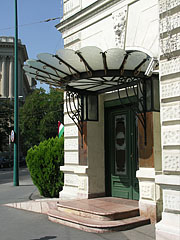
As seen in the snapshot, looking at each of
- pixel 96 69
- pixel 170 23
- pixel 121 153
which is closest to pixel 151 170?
pixel 121 153

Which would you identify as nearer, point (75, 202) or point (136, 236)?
point (136, 236)

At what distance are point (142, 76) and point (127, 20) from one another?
Result: 1673mm

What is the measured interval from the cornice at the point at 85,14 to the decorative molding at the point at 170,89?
3.47 m

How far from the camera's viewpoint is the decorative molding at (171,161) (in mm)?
5397

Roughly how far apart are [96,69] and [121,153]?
2686 millimetres

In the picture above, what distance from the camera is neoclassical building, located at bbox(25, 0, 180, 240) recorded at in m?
5.63

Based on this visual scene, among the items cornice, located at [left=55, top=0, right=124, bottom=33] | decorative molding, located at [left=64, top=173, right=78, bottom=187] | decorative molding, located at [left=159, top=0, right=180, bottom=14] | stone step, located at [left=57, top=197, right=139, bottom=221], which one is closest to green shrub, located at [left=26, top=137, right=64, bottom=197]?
decorative molding, located at [left=64, top=173, right=78, bottom=187]

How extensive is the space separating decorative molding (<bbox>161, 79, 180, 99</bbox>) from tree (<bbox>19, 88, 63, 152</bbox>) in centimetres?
3361

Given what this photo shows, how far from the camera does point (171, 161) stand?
549 centimetres

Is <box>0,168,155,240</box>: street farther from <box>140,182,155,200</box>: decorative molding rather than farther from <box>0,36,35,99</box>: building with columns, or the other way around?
<box>0,36,35,99</box>: building with columns

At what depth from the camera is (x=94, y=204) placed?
25.1 feet

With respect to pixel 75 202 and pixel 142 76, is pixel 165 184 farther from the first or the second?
pixel 75 202

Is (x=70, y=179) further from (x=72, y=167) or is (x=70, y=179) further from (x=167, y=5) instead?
(x=167, y=5)

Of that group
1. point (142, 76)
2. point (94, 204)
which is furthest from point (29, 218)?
point (142, 76)
